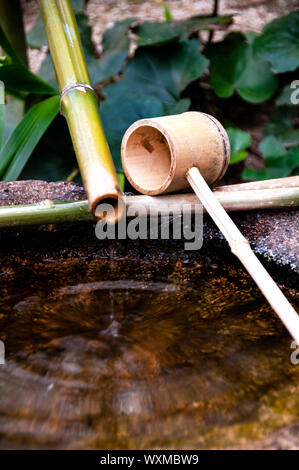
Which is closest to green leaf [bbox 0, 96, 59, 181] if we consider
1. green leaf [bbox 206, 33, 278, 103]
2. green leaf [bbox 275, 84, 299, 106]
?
green leaf [bbox 206, 33, 278, 103]

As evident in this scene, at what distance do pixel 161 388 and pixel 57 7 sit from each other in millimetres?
1502

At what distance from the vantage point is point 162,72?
2.88 metres

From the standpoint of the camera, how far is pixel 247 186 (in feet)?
5.51

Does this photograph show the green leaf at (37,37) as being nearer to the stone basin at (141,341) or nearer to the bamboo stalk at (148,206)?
→ the stone basin at (141,341)


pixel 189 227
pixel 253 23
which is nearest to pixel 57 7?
pixel 189 227

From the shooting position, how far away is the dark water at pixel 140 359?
39.2 inches

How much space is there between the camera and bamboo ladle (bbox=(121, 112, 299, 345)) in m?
1.50

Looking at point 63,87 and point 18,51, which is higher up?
point 63,87

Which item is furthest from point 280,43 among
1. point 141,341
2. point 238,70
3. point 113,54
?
point 141,341

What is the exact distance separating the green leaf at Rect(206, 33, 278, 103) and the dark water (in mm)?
1838

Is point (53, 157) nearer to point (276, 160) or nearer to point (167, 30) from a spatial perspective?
point (167, 30)

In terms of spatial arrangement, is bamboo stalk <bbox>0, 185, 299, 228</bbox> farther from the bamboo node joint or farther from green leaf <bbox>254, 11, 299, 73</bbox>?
green leaf <bbox>254, 11, 299, 73</bbox>

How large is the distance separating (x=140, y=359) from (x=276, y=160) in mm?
1842

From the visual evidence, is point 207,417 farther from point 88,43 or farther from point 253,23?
point 253,23
